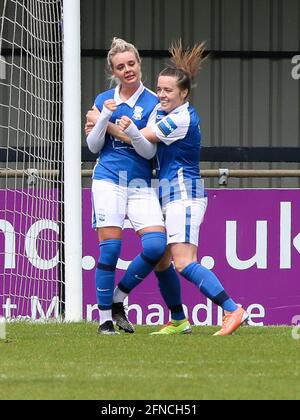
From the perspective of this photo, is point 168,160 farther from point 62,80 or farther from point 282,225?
point 282,225

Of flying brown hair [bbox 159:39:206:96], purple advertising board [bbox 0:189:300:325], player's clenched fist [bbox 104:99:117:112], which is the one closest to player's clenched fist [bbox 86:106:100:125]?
player's clenched fist [bbox 104:99:117:112]

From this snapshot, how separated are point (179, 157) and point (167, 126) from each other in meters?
0.31

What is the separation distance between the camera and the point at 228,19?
868 inches

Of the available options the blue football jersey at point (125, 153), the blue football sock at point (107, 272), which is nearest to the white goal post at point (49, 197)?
the blue football sock at point (107, 272)

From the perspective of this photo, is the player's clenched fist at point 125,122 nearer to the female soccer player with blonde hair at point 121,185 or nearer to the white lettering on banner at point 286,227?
the female soccer player with blonde hair at point 121,185

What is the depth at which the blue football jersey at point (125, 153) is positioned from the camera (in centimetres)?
847

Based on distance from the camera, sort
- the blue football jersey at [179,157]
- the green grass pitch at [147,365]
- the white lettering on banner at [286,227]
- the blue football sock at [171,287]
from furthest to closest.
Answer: the white lettering on banner at [286,227], the blue football sock at [171,287], the blue football jersey at [179,157], the green grass pitch at [147,365]

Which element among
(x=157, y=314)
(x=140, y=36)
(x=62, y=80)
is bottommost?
(x=157, y=314)

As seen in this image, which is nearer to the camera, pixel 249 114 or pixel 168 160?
pixel 168 160

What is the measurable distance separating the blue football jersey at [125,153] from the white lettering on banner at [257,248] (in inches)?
136

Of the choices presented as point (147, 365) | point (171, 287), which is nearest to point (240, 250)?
point (171, 287)

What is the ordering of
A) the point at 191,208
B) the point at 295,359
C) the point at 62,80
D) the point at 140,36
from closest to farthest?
the point at 295,359, the point at 191,208, the point at 62,80, the point at 140,36

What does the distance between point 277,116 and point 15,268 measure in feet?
37.5

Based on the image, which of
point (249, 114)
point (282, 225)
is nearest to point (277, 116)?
point (249, 114)
